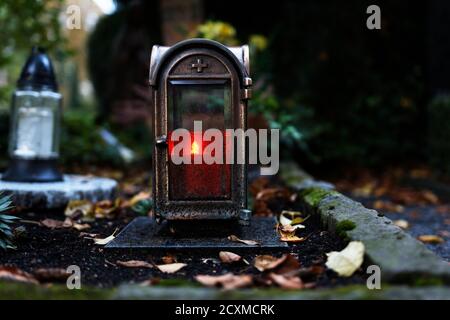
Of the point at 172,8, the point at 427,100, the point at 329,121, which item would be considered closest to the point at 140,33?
the point at 172,8

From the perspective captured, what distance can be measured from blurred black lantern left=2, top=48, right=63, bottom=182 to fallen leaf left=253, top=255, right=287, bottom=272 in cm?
248

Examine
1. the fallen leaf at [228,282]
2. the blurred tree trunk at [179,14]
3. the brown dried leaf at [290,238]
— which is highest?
the blurred tree trunk at [179,14]

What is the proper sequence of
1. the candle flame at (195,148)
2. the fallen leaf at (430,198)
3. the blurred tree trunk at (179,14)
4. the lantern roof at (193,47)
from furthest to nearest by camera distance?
1. the blurred tree trunk at (179,14)
2. the fallen leaf at (430,198)
3. the candle flame at (195,148)
4. the lantern roof at (193,47)

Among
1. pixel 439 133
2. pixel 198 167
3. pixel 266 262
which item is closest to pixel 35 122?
pixel 198 167

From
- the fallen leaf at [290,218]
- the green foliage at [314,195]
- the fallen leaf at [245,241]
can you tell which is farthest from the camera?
the green foliage at [314,195]

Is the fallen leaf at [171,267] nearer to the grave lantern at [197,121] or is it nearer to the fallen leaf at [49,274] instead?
the fallen leaf at [49,274]

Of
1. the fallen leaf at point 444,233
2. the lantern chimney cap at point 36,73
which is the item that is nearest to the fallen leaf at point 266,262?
the fallen leaf at point 444,233

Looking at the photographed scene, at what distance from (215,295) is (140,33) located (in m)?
7.80

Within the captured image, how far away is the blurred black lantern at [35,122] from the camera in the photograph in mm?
4176

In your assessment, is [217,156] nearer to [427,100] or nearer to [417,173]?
[417,173]

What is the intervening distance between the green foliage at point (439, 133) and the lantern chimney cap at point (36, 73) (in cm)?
473

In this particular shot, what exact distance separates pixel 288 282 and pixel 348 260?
34cm

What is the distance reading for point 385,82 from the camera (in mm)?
7656

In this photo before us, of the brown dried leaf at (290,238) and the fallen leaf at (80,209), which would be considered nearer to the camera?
the brown dried leaf at (290,238)
